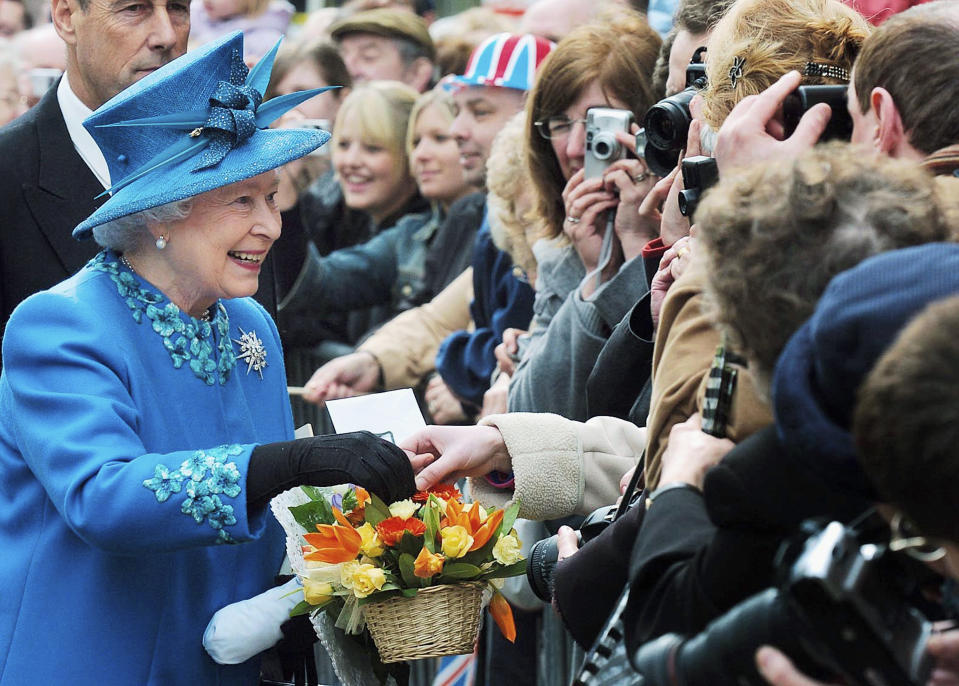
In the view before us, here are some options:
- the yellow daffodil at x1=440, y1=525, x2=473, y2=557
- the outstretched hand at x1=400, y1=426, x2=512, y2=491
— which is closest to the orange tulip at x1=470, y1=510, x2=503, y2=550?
the yellow daffodil at x1=440, y1=525, x2=473, y2=557

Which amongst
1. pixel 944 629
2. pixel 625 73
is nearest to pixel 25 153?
pixel 625 73

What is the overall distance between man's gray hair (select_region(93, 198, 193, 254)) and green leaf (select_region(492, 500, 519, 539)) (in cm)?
93

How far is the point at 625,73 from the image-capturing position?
4.03 metres

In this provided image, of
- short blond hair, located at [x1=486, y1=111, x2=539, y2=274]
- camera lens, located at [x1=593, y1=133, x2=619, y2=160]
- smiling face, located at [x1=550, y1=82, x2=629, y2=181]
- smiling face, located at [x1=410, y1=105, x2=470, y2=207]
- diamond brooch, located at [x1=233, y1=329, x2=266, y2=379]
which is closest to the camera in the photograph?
diamond brooch, located at [x1=233, y1=329, x2=266, y2=379]

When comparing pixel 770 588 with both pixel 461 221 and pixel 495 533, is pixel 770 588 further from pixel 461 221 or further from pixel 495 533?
pixel 461 221

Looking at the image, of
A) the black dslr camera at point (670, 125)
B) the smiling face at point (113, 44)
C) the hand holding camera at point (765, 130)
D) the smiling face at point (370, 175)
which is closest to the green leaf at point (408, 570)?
the hand holding camera at point (765, 130)

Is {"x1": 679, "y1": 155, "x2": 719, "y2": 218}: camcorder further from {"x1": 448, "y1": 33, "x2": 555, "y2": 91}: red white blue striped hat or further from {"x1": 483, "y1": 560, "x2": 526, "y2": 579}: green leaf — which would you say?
{"x1": 448, "y1": 33, "x2": 555, "y2": 91}: red white blue striped hat

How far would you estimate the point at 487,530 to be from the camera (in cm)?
271

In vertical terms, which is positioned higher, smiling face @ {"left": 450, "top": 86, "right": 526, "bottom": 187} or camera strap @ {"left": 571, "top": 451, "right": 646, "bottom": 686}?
camera strap @ {"left": 571, "top": 451, "right": 646, "bottom": 686}

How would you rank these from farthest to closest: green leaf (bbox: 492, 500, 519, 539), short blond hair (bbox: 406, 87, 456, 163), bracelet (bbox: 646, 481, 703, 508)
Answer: short blond hair (bbox: 406, 87, 456, 163), green leaf (bbox: 492, 500, 519, 539), bracelet (bbox: 646, 481, 703, 508)

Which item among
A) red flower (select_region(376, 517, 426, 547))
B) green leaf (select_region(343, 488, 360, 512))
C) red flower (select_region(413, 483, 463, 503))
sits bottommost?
red flower (select_region(413, 483, 463, 503))

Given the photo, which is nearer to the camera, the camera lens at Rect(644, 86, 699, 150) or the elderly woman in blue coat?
the elderly woman in blue coat

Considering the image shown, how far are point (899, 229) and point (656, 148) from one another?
1614 mm

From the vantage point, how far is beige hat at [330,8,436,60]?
24.8 ft
